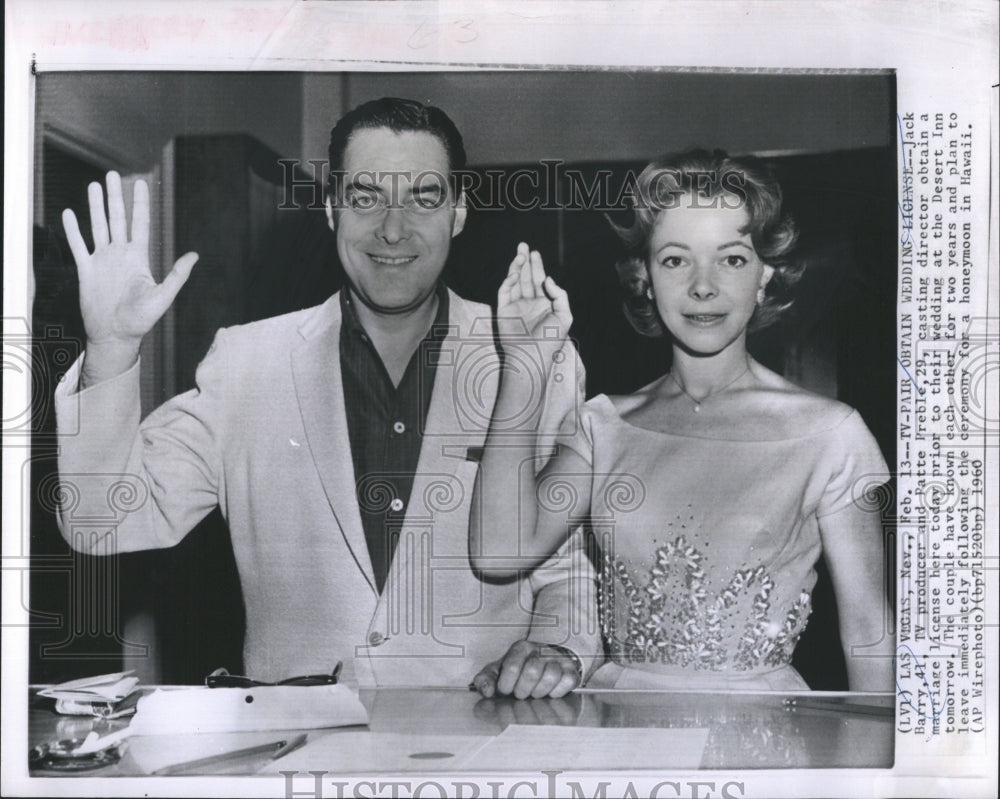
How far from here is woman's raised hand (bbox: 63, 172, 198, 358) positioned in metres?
1.75

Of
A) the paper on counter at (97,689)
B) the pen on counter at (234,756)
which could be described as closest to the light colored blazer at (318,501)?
the pen on counter at (234,756)

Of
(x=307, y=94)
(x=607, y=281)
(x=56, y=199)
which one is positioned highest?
(x=307, y=94)

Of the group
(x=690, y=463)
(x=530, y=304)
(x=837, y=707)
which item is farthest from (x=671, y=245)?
(x=837, y=707)

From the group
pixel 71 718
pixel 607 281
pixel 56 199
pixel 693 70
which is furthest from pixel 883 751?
pixel 56 199

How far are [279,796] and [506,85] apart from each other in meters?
1.26

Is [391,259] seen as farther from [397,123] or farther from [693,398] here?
[693,398]

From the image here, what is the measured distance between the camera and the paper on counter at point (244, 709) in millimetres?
1730

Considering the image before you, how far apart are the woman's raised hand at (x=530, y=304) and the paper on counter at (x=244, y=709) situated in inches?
26.9

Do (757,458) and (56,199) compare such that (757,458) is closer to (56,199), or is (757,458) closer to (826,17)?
(826,17)

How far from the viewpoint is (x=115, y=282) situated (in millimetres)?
1750

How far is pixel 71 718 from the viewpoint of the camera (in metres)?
1.76

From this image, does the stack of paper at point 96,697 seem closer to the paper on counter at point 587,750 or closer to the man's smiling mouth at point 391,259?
the paper on counter at point 587,750

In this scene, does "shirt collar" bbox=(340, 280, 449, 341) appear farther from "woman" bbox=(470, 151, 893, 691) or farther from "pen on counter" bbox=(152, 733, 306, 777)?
"pen on counter" bbox=(152, 733, 306, 777)

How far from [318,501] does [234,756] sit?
451 millimetres
